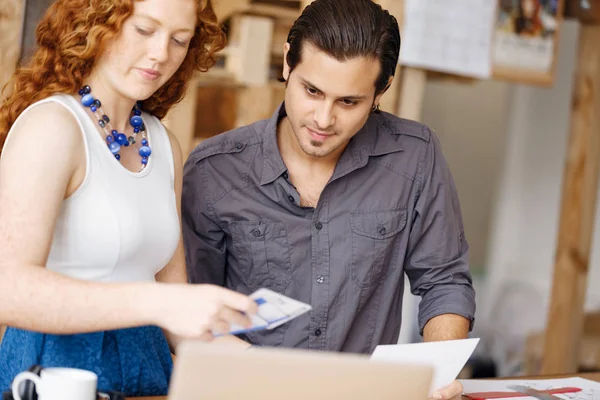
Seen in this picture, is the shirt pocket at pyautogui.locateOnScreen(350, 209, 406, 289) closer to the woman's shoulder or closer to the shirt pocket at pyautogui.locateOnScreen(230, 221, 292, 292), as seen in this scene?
the shirt pocket at pyautogui.locateOnScreen(230, 221, 292, 292)

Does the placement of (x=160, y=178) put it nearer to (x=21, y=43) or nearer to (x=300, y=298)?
(x=300, y=298)

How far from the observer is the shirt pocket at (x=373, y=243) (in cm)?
234

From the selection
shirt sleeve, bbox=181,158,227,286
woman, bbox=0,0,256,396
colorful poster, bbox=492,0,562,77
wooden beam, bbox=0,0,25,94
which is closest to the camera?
woman, bbox=0,0,256,396

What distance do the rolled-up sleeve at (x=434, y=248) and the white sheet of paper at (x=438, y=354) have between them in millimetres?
579

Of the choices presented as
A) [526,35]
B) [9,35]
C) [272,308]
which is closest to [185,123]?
[9,35]

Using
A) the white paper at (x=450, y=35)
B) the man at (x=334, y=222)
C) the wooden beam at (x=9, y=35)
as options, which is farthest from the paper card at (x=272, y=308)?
the white paper at (x=450, y=35)

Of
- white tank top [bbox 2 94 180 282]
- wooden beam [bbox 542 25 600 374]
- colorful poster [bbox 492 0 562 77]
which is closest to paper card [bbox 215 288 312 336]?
white tank top [bbox 2 94 180 282]

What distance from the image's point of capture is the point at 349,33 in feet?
7.11

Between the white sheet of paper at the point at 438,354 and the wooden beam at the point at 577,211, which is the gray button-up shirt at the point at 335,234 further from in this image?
the wooden beam at the point at 577,211

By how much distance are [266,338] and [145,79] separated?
86 cm

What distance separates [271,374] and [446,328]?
1160 millimetres

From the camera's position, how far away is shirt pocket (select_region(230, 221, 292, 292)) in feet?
7.65

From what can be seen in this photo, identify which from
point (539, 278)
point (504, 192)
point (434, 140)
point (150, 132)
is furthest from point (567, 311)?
point (150, 132)

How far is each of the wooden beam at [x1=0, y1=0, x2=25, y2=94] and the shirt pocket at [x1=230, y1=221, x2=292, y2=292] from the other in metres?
0.93
